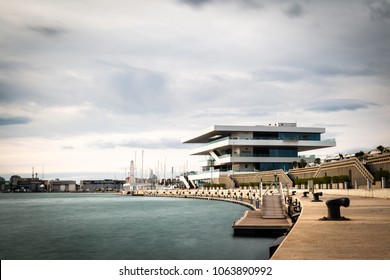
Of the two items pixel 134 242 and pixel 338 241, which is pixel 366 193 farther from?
pixel 338 241

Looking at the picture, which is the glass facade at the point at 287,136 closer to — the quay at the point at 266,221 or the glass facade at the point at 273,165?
the glass facade at the point at 273,165

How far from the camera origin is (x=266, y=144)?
98.6 meters

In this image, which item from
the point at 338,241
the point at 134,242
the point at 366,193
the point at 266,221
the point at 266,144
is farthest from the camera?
the point at 266,144

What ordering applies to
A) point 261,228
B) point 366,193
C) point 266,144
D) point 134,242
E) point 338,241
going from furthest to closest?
1. point 266,144
2. point 366,193
3. point 134,242
4. point 261,228
5. point 338,241

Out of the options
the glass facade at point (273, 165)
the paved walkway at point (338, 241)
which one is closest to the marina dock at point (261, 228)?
the paved walkway at point (338, 241)

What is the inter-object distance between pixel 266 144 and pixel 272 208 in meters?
65.6

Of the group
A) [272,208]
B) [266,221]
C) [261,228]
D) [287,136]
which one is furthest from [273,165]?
[261,228]

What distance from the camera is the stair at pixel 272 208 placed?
31881mm

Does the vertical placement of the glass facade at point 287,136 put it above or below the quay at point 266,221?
above

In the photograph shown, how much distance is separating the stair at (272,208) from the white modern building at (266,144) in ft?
200

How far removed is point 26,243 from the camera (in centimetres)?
3041

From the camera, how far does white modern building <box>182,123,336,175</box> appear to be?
99062mm
